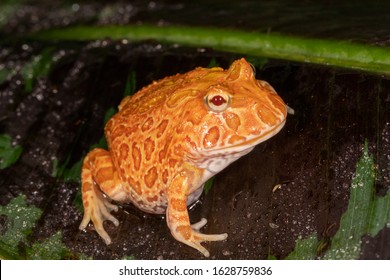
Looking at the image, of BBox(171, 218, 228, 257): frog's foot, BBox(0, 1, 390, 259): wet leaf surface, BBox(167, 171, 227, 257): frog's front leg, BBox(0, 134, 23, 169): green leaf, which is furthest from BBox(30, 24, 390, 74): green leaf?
BBox(171, 218, 228, 257): frog's foot

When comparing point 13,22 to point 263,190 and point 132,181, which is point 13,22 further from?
point 263,190

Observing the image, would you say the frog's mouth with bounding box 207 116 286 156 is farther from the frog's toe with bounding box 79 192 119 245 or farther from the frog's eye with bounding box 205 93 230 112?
the frog's toe with bounding box 79 192 119 245

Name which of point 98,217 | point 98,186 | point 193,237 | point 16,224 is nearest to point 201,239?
point 193,237

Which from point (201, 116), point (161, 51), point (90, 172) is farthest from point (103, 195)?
point (161, 51)

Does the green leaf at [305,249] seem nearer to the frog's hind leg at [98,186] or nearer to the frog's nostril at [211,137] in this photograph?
the frog's nostril at [211,137]

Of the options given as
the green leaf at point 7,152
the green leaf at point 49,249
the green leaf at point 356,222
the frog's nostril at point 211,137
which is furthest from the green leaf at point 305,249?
the green leaf at point 7,152
